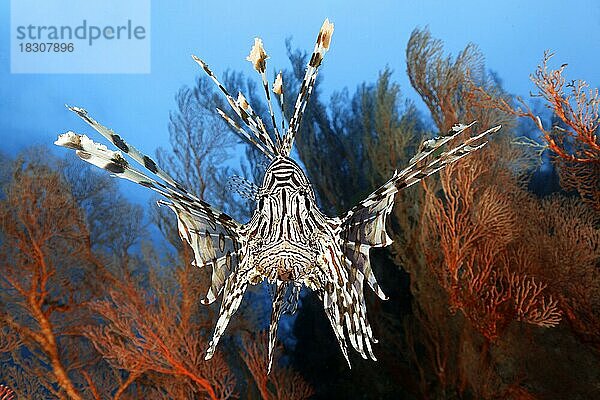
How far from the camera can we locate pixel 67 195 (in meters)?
6.50

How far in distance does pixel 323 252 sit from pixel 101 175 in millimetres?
7362

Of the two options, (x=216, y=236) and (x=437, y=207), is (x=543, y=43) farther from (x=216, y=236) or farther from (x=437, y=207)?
(x=216, y=236)

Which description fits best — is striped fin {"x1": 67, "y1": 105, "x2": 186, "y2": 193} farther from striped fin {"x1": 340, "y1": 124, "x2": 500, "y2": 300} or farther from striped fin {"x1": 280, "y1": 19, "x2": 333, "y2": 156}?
striped fin {"x1": 340, "y1": 124, "x2": 500, "y2": 300}

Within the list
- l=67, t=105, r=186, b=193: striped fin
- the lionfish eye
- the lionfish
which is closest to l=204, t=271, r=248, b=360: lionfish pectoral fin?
the lionfish

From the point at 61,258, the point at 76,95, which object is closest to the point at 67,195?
the point at 61,258

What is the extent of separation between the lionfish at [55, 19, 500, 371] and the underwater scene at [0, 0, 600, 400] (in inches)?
0.4

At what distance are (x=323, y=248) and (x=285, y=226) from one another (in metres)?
0.26

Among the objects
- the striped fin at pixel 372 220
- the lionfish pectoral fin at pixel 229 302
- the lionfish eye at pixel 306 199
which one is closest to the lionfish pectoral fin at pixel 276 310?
the lionfish pectoral fin at pixel 229 302

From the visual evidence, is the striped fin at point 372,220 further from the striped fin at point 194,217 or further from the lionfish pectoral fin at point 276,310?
the striped fin at point 194,217

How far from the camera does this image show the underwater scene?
216 cm

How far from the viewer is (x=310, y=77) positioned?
2186mm

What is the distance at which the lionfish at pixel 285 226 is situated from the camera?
1947mm

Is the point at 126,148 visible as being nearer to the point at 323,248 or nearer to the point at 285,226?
the point at 285,226

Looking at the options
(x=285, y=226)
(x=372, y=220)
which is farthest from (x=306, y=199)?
(x=372, y=220)
